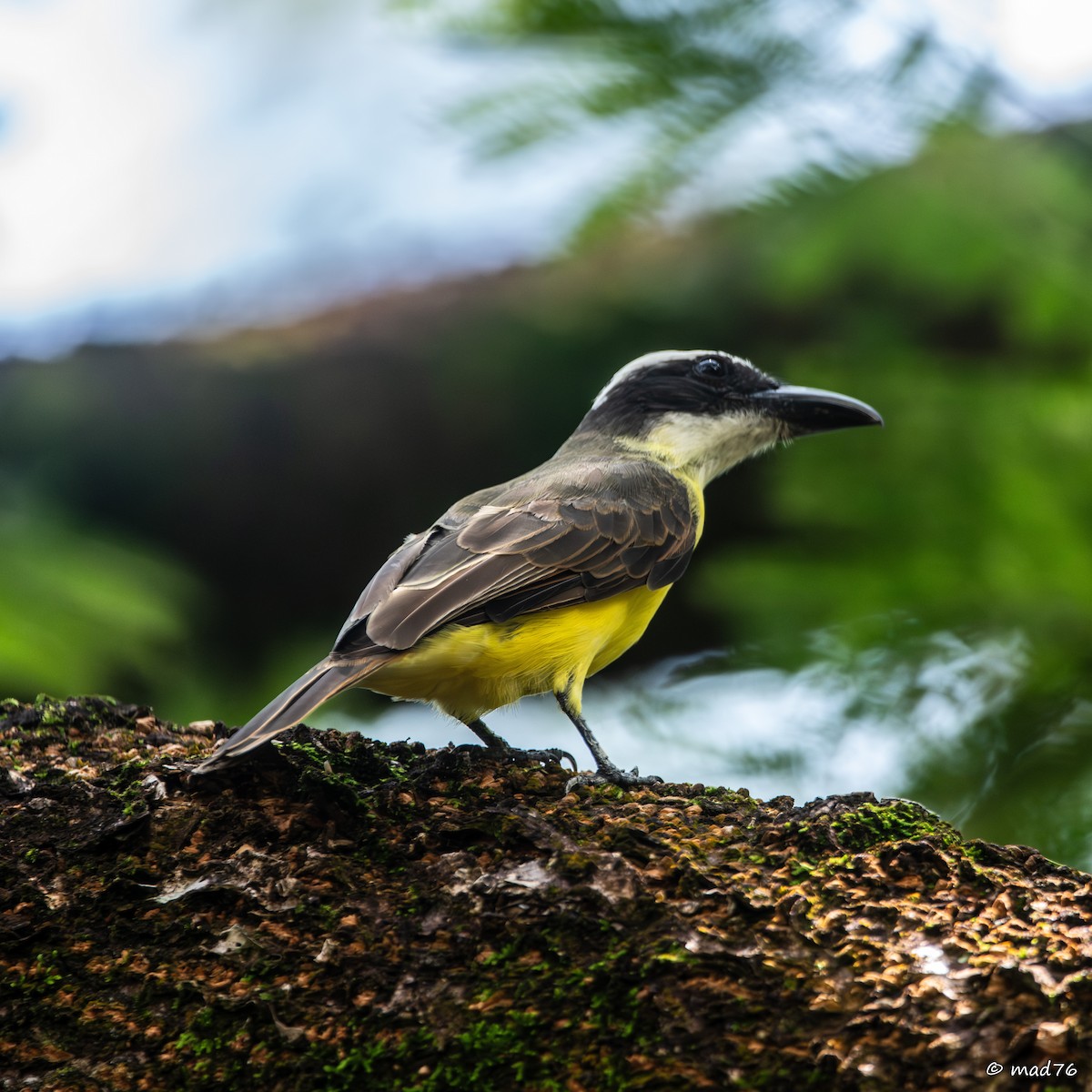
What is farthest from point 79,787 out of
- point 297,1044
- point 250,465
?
point 250,465

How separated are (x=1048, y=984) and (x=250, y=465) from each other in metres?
7.46

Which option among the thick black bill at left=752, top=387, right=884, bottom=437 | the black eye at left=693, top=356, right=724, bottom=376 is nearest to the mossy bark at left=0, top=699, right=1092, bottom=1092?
the thick black bill at left=752, top=387, right=884, bottom=437

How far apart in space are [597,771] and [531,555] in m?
0.85

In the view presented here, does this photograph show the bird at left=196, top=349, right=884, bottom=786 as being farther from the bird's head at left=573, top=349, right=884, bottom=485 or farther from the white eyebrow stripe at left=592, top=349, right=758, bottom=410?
the white eyebrow stripe at left=592, top=349, right=758, bottom=410

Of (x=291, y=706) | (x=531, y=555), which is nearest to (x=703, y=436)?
(x=531, y=555)

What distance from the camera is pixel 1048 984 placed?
8.41 ft

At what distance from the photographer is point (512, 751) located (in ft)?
14.5

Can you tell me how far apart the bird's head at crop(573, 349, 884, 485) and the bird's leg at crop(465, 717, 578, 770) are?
1.96 metres

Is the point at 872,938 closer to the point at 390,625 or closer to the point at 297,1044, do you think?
→ the point at 297,1044

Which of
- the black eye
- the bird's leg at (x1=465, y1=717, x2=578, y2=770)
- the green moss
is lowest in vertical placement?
the bird's leg at (x1=465, y1=717, x2=578, y2=770)

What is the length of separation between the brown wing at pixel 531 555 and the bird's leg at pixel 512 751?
0.48 meters

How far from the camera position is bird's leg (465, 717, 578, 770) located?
165 inches

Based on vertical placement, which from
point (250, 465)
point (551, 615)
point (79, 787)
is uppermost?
point (79, 787)

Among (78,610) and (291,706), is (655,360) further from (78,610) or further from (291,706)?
(291,706)
